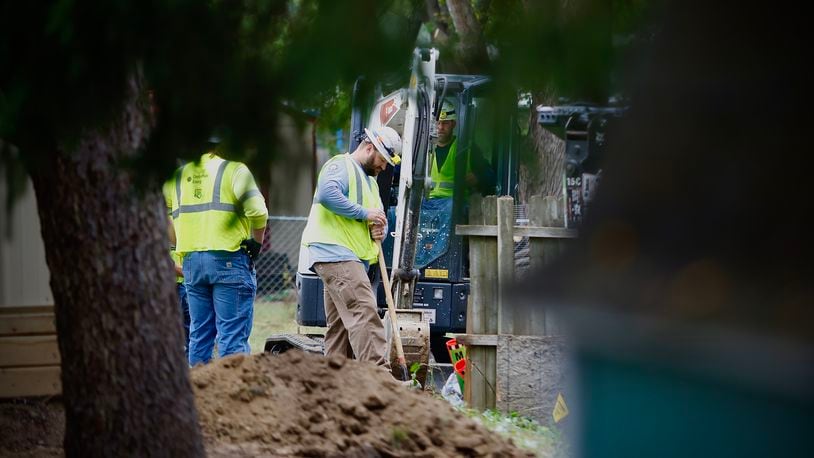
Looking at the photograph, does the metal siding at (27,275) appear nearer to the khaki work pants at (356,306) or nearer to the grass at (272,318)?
the khaki work pants at (356,306)

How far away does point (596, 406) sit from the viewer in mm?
2352

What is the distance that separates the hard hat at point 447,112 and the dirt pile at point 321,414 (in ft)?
12.4

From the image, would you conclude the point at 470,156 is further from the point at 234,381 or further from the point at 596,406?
the point at 234,381

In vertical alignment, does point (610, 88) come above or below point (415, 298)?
above

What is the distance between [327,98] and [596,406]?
3.88 ft

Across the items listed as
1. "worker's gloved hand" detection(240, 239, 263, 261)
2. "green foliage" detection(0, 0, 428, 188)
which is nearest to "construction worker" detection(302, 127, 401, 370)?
"worker's gloved hand" detection(240, 239, 263, 261)

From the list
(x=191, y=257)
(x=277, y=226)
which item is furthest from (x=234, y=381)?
(x=277, y=226)

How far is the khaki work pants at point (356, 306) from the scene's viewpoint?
9.20 meters

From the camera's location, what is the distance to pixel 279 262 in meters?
19.0

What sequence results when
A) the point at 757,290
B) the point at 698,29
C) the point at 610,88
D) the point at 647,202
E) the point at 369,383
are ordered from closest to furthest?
1. the point at 757,290
2. the point at 647,202
3. the point at 698,29
4. the point at 610,88
5. the point at 369,383

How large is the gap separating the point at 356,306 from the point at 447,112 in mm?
2354

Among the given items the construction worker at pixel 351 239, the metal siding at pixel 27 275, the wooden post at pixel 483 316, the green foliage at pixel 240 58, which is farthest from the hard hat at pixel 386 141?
the green foliage at pixel 240 58

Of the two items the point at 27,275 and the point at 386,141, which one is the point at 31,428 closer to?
the point at 27,275

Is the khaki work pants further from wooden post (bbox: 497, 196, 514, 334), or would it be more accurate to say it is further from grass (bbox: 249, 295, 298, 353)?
grass (bbox: 249, 295, 298, 353)
